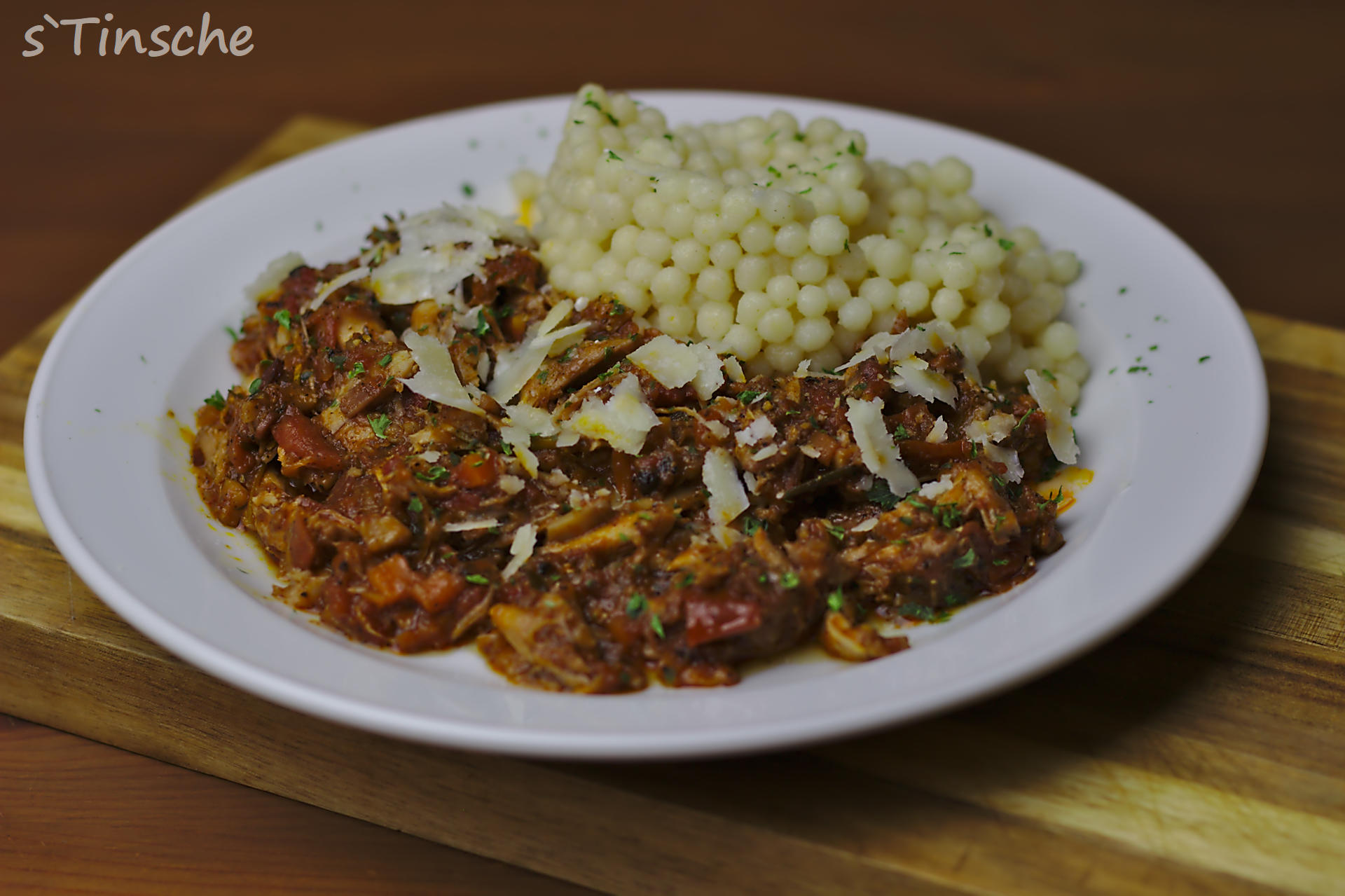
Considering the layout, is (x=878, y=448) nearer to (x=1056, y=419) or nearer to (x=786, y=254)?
(x=1056, y=419)

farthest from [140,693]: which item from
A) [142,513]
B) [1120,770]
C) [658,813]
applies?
[1120,770]

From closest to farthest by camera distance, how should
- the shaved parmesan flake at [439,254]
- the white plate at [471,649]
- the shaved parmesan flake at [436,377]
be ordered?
the white plate at [471,649] < the shaved parmesan flake at [436,377] < the shaved parmesan flake at [439,254]

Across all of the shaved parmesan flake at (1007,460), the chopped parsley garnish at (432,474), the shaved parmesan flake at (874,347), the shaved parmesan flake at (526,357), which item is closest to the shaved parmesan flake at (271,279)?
the shaved parmesan flake at (526,357)

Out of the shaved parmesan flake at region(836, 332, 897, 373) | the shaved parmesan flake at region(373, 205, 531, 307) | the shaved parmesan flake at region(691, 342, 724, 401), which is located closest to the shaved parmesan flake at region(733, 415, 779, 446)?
the shaved parmesan flake at region(691, 342, 724, 401)

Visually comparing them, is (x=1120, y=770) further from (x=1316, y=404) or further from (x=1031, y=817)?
(x=1316, y=404)

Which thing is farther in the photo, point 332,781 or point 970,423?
point 970,423

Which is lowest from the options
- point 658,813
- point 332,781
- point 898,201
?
point 332,781

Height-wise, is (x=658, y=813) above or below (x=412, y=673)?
below

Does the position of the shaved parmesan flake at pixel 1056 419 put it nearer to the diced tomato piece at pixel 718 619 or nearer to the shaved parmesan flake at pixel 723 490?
the shaved parmesan flake at pixel 723 490

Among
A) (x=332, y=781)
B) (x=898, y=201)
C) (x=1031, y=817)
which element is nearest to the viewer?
(x=1031, y=817)
